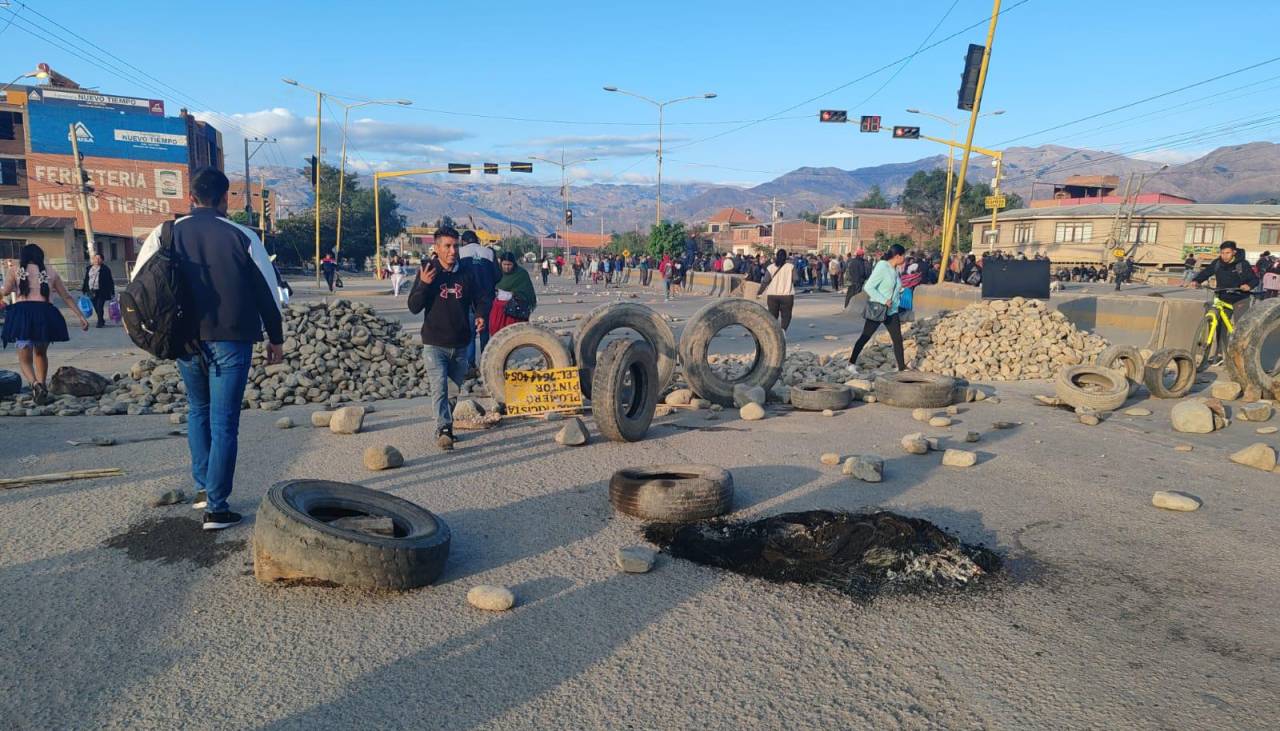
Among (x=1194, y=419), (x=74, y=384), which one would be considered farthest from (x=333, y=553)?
(x=1194, y=419)

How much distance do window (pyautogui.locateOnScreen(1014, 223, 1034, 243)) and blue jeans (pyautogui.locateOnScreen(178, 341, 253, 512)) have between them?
7389 centimetres

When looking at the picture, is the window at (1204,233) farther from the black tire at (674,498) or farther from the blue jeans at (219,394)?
the blue jeans at (219,394)

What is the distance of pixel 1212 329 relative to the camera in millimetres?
11766

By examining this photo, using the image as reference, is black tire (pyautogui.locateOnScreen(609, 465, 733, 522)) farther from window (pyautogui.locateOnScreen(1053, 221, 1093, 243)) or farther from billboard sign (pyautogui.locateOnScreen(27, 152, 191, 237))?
window (pyautogui.locateOnScreen(1053, 221, 1093, 243))

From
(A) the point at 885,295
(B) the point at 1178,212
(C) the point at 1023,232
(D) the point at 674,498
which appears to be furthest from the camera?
(C) the point at 1023,232

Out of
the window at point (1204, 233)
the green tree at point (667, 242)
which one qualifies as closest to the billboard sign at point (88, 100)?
the green tree at point (667, 242)

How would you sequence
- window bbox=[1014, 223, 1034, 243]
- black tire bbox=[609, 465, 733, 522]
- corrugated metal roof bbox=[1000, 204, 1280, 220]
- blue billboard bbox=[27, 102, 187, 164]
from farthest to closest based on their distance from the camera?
window bbox=[1014, 223, 1034, 243]
blue billboard bbox=[27, 102, 187, 164]
corrugated metal roof bbox=[1000, 204, 1280, 220]
black tire bbox=[609, 465, 733, 522]

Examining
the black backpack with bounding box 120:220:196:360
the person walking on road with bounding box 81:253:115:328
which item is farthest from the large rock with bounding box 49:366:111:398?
the person walking on road with bounding box 81:253:115:328

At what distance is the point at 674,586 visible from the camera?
4152 millimetres

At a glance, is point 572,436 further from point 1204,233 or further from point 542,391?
point 1204,233

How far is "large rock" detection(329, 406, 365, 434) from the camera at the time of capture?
773cm

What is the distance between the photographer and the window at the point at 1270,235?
5703 cm

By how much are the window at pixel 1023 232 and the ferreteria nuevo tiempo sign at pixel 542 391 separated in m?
70.3

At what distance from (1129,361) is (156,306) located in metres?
11.0
